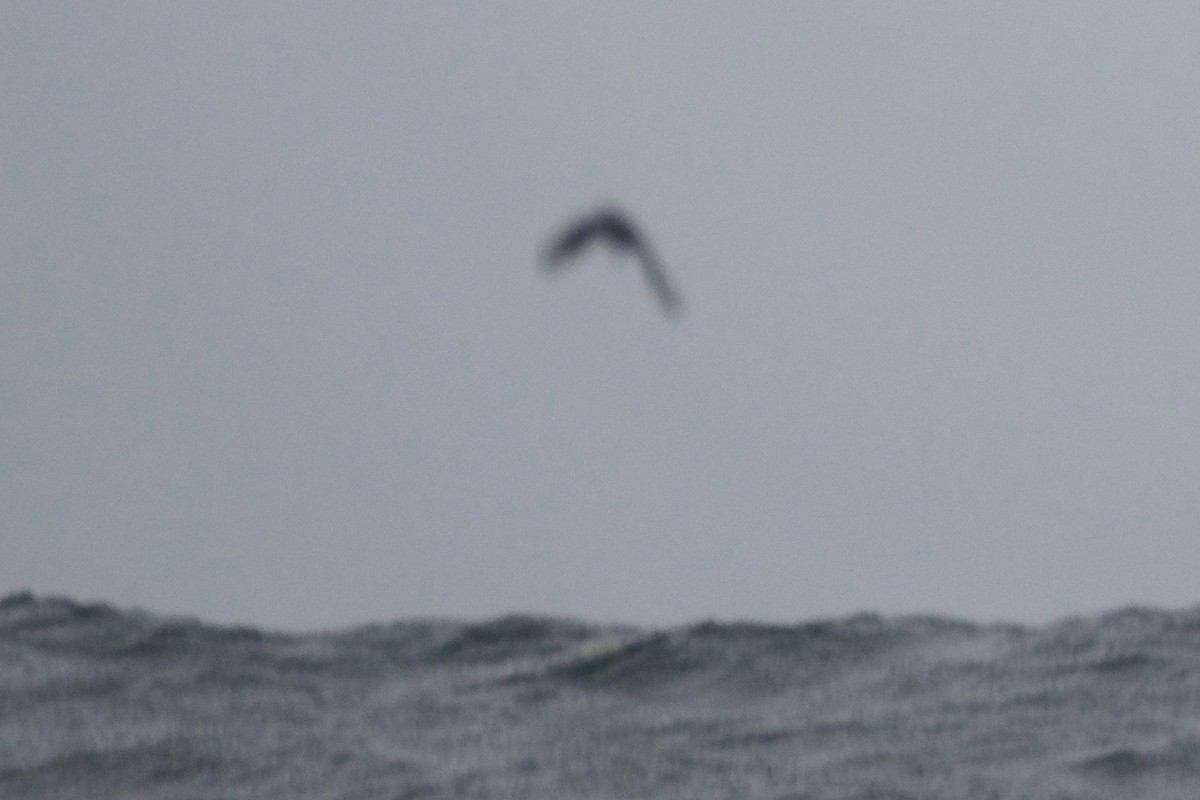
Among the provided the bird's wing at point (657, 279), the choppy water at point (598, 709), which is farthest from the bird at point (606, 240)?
the choppy water at point (598, 709)

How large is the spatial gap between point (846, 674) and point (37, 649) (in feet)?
13.9

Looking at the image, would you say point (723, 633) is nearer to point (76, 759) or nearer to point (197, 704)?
point (197, 704)

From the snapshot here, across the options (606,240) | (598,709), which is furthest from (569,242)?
(598,709)

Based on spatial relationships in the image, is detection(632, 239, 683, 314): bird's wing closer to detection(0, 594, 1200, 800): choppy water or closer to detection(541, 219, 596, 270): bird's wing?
detection(541, 219, 596, 270): bird's wing

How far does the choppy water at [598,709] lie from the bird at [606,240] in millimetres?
2099

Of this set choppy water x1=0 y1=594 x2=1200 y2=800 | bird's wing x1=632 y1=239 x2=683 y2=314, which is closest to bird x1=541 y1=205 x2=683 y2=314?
bird's wing x1=632 y1=239 x2=683 y2=314

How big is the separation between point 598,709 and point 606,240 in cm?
219

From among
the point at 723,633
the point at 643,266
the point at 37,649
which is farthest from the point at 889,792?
the point at 37,649

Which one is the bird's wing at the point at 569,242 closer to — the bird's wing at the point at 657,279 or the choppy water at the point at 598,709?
the bird's wing at the point at 657,279

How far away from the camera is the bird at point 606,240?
1395cm

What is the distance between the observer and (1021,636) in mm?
16609

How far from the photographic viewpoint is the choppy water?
13375mm

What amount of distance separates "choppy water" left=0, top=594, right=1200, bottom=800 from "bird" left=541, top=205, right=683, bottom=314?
82.6 inches

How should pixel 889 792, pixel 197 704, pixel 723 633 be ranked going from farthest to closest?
pixel 723 633, pixel 197 704, pixel 889 792
